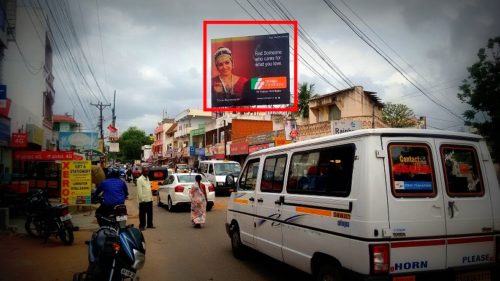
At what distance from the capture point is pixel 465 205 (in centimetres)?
485

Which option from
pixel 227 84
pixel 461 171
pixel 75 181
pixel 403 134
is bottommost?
pixel 75 181

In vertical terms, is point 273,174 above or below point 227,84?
below

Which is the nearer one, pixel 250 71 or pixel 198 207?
pixel 198 207

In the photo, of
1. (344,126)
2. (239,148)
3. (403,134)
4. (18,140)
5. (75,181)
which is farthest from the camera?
(239,148)

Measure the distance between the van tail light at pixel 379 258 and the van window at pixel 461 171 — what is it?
110 cm

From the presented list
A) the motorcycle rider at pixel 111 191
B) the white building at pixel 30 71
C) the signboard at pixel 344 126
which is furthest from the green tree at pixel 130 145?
the motorcycle rider at pixel 111 191

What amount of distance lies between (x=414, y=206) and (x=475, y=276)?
1.12 meters

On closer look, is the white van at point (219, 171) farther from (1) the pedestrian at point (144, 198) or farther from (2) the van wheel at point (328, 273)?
(2) the van wheel at point (328, 273)

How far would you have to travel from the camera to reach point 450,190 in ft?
15.9

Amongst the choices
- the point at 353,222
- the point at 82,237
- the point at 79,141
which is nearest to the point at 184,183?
the point at 82,237

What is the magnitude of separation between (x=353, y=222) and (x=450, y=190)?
4.01 ft

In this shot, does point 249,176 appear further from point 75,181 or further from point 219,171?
point 219,171

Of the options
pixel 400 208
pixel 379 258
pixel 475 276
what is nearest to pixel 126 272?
pixel 379 258

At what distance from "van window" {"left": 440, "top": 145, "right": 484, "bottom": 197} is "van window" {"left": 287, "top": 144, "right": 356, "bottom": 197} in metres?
1.10
